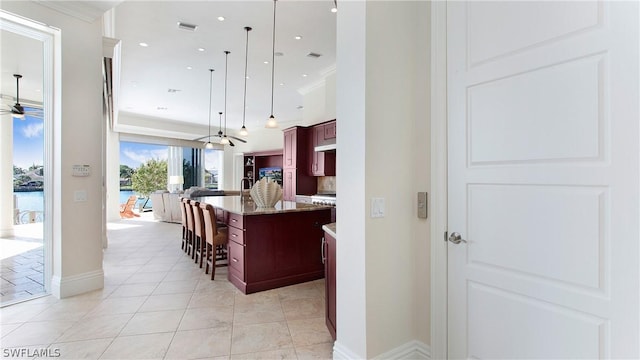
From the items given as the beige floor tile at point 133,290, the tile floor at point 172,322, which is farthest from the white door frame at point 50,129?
the beige floor tile at point 133,290

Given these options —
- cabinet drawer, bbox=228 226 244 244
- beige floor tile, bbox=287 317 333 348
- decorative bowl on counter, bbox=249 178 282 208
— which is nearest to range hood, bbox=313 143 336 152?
decorative bowl on counter, bbox=249 178 282 208

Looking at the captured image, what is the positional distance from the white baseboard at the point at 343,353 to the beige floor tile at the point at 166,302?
1.69m

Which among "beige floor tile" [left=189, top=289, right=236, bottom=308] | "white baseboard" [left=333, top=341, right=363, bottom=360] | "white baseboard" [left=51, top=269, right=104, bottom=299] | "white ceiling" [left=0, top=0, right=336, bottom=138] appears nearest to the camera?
"white baseboard" [left=333, top=341, right=363, bottom=360]

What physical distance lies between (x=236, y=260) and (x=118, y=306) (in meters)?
1.18

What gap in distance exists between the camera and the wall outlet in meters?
1.78

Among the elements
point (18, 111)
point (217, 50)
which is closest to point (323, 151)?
point (217, 50)

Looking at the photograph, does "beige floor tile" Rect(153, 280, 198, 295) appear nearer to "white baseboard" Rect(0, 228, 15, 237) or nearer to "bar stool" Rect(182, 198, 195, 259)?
"bar stool" Rect(182, 198, 195, 259)

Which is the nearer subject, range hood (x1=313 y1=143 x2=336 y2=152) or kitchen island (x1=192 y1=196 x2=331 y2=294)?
kitchen island (x1=192 y1=196 x2=331 y2=294)

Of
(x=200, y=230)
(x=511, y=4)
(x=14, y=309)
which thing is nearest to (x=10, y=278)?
(x=14, y=309)

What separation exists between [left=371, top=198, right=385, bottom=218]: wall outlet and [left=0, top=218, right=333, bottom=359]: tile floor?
1.11 m

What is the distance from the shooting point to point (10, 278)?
315 centimetres

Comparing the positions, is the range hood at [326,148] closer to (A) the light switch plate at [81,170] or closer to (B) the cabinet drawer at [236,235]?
(B) the cabinet drawer at [236,235]

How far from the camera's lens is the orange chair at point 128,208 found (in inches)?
405

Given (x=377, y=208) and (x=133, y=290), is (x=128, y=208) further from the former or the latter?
(x=377, y=208)
